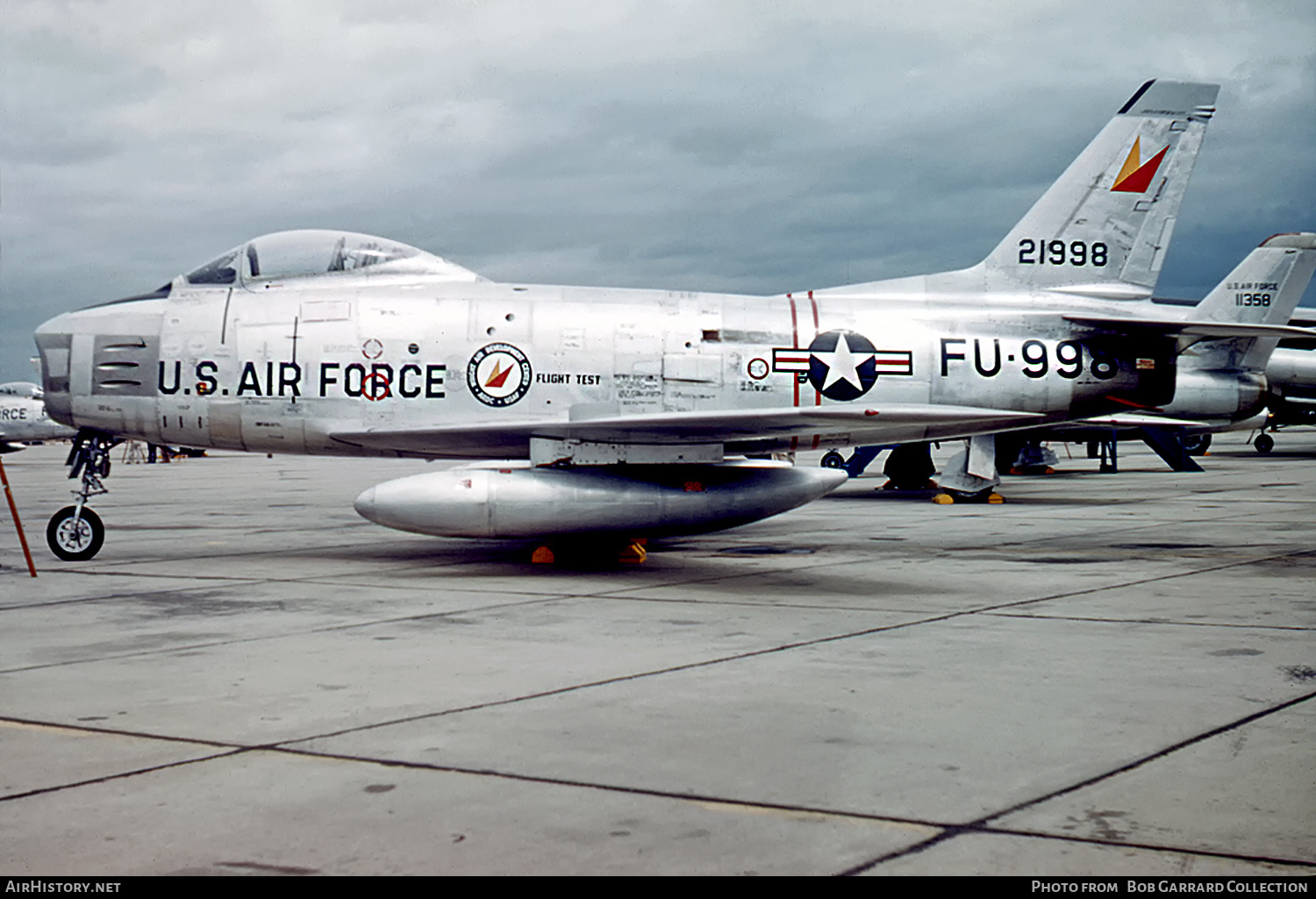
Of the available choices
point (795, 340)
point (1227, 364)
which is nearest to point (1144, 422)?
point (1227, 364)

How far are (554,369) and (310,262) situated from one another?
2.57 meters

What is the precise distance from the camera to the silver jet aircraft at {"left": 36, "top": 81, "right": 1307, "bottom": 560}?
10492mm

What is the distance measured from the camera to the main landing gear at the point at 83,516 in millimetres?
11070

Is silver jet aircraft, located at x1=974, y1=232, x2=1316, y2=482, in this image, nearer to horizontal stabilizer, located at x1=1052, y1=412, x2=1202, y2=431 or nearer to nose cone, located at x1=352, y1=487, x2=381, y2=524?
horizontal stabilizer, located at x1=1052, y1=412, x2=1202, y2=431

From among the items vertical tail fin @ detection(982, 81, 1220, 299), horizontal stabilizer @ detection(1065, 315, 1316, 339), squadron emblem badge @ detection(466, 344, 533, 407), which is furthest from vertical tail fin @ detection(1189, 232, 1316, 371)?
squadron emblem badge @ detection(466, 344, 533, 407)

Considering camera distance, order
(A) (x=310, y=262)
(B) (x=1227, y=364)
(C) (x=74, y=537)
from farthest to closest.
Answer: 1. (B) (x=1227, y=364)
2. (A) (x=310, y=262)
3. (C) (x=74, y=537)

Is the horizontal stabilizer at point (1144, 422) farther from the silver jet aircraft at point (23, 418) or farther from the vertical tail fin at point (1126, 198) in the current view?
the silver jet aircraft at point (23, 418)

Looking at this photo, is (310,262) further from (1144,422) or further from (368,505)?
(1144,422)

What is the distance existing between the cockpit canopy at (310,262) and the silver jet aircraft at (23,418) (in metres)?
34.7

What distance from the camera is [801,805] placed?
378 cm

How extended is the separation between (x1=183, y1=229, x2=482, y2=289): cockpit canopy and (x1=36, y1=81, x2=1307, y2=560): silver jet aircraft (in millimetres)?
19

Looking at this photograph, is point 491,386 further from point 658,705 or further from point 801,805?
point 801,805

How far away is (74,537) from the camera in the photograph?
11133 millimetres

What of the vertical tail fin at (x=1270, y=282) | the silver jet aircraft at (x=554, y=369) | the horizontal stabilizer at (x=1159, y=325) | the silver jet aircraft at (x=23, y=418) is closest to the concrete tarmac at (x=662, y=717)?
the silver jet aircraft at (x=554, y=369)
